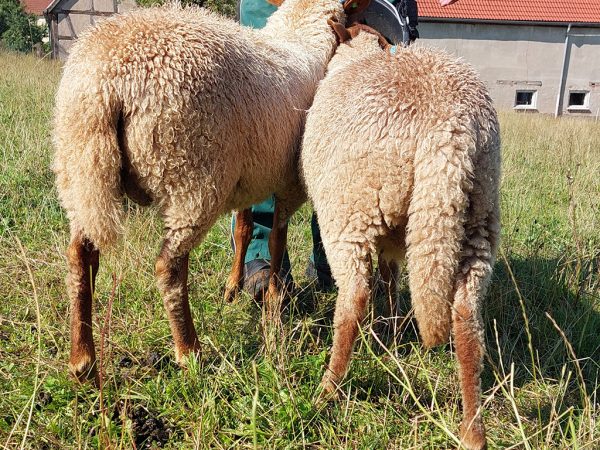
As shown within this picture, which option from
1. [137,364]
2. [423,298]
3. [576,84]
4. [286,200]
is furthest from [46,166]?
Result: [576,84]

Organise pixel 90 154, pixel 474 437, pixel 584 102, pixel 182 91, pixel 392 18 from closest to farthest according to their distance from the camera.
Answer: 1. pixel 474 437
2. pixel 90 154
3. pixel 182 91
4. pixel 392 18
5. pixel 584 102

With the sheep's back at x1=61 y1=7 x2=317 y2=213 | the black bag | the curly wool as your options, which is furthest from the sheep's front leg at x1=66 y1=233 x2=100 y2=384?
the black bag

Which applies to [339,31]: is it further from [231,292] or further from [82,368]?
[82,368]

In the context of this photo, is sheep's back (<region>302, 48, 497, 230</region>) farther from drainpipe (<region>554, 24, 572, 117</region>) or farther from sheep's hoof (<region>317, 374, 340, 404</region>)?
drainpipe (<region>554, 24, 572, 117</region>)

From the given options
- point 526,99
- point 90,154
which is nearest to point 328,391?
point 90,154

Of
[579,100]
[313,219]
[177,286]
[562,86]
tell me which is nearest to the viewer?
[177,286]

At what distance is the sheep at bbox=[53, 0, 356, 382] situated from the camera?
233 cm

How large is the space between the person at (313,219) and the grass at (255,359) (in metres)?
0.18

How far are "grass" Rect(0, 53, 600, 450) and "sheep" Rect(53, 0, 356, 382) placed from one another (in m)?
0.23

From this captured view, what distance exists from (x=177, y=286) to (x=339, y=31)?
2.01 meters

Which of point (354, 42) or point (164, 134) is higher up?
point (354, 42)

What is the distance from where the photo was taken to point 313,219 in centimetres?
443

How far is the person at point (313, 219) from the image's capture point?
3922 mm

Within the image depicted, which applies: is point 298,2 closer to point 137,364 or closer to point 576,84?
point 137,364
